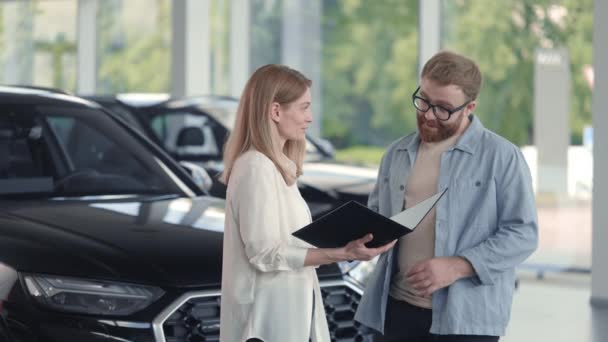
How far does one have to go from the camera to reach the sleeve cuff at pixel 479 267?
10.9 ft

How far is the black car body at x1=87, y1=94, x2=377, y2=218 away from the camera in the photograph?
26.0 feet

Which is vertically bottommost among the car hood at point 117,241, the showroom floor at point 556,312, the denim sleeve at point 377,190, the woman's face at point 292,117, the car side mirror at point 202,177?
the showroom floor at point 556,312

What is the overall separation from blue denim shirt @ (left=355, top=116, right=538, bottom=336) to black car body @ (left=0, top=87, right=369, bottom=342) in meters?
1.01

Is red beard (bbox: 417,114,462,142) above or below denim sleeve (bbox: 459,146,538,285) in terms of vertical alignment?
above

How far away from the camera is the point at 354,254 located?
3197 mm

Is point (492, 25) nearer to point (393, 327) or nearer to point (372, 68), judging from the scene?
point (372, 68)

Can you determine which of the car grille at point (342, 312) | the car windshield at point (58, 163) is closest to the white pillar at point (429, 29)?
the car windshield at point (58, 163)

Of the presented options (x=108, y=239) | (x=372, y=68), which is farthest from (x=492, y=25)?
(x=108, y=239)

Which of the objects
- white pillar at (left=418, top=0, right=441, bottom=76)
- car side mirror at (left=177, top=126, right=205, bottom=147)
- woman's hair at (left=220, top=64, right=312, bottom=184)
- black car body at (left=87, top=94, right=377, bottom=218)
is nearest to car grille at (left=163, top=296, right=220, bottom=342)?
woman's hair at (left=220, top=64, right=312, bottom=184)

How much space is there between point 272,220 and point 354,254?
0.24 meters

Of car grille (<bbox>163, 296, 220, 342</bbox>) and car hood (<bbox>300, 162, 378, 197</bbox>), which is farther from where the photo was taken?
car hood (<bbox>300, 162, 378, 197</bbox>)

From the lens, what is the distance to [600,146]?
859 centimetres

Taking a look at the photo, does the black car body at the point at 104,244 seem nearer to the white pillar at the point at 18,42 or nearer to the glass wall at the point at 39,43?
the glass wall at the point at 39,43

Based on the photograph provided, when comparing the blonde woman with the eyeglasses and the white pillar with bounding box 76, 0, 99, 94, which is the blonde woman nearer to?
the eyeglasses
